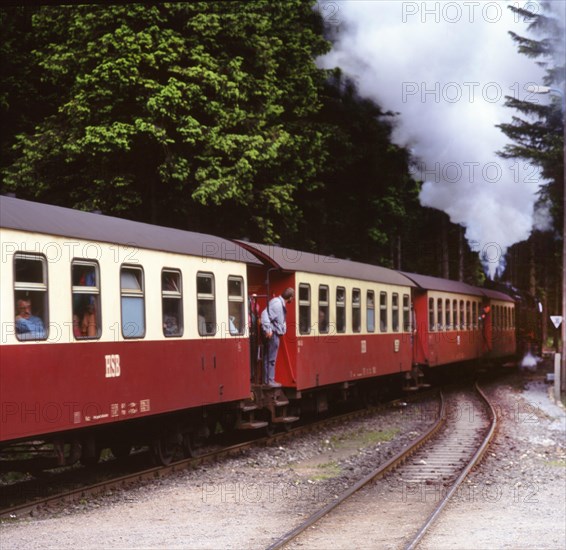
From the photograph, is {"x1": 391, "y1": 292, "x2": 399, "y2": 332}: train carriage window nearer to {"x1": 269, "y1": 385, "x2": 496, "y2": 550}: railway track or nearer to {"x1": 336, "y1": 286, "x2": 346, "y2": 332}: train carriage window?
{"x1": 336, "y1": 286, "x2": 346, "y2": 332}: train carriage window

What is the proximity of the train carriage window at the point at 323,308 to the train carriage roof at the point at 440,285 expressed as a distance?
26.6 ft

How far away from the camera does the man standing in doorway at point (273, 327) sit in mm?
17047

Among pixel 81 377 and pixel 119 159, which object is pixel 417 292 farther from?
pixel 81 377

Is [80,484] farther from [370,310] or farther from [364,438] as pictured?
[370,310]

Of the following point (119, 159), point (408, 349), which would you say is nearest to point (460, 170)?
point (408, 349)

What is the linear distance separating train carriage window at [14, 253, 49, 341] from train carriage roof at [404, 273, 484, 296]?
18.0 meters

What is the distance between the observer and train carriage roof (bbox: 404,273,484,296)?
92.6 feet

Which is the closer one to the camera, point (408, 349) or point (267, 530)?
Result: point (267, 530)

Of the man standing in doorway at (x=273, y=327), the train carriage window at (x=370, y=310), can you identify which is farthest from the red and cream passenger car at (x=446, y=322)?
the man standing in doorway at (x=273, y=327)

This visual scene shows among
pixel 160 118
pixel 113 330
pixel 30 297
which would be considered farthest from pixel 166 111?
pixel 30 297

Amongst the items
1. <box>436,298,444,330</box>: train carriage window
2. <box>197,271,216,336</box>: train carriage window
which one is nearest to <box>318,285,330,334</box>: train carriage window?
<box>197,271,216,336</box>: train carriage window

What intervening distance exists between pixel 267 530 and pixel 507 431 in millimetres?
10344

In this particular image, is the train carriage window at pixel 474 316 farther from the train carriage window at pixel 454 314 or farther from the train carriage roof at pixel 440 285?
the train carriage window at pixel 454 314

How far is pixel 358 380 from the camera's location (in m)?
22.7
